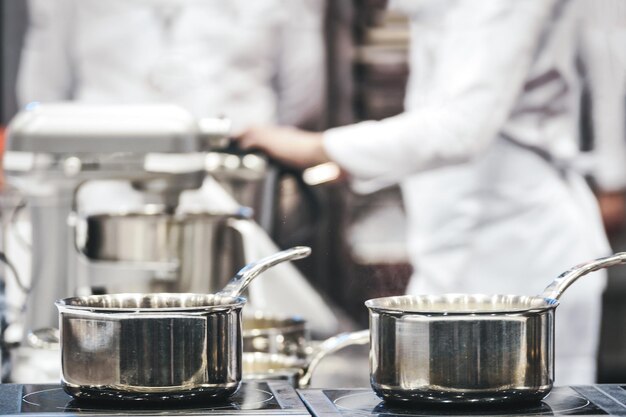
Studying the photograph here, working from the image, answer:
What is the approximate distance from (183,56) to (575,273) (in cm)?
175

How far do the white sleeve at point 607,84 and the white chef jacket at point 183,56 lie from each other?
64 cm

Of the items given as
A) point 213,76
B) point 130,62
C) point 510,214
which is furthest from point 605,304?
point 130,62

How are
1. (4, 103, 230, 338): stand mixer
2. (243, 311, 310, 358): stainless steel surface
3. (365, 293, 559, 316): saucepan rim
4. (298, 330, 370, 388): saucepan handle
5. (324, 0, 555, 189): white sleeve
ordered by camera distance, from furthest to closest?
(324, 0, 555, 189): white sleeve, (4, 103, 230, 338): stand mixer, (243, 311, 310, 358): stainless steel surface, (298, 330, 370, 388): saucepan handle, (365, 293, 559, 316): saucepan rim

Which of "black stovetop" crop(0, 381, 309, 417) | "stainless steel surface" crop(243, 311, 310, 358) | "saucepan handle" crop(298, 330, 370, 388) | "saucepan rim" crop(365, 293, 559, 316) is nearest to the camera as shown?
"black stovetop" crop(0, 381, 309, 417)

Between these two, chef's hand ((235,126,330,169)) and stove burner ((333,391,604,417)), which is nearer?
stove burner ((333,391,604,417))

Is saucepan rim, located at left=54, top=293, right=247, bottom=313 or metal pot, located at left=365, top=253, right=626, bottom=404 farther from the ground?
saucepan rim, located at left=54, top=293, right=247, bottom=313

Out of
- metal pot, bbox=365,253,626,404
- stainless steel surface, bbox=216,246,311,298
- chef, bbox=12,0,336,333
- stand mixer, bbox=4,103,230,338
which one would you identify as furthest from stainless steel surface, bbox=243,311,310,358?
chef, bbox=12,0,336,333

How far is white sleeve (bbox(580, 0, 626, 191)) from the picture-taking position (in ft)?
8.56

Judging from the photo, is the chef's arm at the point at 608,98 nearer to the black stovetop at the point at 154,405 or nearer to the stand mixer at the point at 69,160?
the stand mixer at the point at 69,160

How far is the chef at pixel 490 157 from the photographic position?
2.56 metres

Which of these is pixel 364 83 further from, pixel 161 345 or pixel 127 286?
pixel 161 345

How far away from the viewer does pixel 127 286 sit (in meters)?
1.73

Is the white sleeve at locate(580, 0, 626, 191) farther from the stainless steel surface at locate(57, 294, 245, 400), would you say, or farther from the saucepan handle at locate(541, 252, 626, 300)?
the stainless steel surface at locate(57, 294, 245, 400)

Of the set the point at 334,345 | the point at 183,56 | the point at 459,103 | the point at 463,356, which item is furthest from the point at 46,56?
the point at 463,356
